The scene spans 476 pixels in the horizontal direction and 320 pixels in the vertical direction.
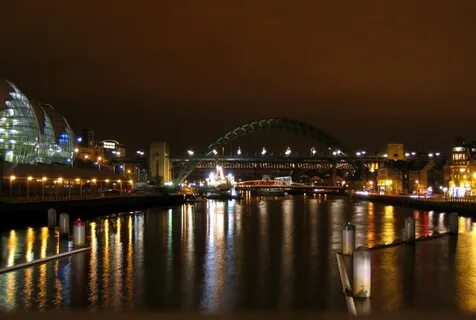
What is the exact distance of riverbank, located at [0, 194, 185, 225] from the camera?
4600 cm

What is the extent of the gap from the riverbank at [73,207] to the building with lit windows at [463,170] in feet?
167

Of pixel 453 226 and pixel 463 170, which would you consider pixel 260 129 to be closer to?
pixel 463 170

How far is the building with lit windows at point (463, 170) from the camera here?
10851cm

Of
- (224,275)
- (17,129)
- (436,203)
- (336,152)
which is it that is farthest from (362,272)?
(336,152)

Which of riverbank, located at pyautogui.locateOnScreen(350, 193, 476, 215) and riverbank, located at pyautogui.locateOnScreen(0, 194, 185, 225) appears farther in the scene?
riverbank, located at pyautogui.locateOnScreen(350, 193, 476, 215)

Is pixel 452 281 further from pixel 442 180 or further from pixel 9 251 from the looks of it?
pixel 442 180

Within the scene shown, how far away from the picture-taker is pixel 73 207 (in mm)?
59000

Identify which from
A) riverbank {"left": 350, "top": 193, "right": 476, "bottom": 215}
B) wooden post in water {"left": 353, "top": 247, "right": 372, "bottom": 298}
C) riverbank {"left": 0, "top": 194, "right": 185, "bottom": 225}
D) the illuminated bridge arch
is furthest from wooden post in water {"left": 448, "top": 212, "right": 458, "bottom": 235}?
the illuminated bridge arch

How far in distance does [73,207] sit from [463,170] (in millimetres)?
96067

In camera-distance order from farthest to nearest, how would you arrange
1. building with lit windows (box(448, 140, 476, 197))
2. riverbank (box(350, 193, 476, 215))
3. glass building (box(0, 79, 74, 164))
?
1. building with lit windows (box(448, 140, 476, 197))
2. glass building (box(0, 79, 74, 164))
3. riverbank (box(350, 193, 476, 215))

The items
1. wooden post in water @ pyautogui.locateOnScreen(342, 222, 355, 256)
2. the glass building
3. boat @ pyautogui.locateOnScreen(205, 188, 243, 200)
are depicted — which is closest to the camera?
wooden post in water @ pyautogui.locateOnScreen(342, 222, 355, 256)

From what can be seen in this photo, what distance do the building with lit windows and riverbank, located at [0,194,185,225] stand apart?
2004 inches

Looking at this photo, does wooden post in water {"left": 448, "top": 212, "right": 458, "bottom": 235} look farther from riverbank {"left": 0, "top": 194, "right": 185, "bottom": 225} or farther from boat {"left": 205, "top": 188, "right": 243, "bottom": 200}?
boat {"left": 205, "top": 188, "right": 243, "bottom": 200}

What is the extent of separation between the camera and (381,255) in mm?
25109
